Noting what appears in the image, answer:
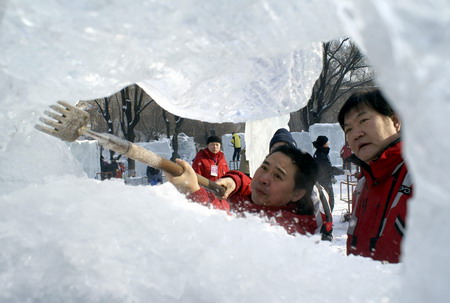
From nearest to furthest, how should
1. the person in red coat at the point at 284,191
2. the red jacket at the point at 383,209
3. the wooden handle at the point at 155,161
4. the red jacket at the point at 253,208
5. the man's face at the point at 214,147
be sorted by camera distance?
1. the wooden handle at the point at 155,161
2. the red jacket at the point at 383,209
3. the red jacket at the point at 253,208
4. the person in red coat at the point at 284,191
5. the man's face at the point at 214,147

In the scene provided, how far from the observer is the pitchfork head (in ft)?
2.93

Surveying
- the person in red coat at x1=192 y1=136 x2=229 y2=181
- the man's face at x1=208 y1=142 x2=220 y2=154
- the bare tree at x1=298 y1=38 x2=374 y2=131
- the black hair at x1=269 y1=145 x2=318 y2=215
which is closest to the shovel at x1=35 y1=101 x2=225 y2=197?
the black hair at x1=269 y1=145 x2=318 y2=215

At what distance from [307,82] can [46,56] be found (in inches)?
25.9

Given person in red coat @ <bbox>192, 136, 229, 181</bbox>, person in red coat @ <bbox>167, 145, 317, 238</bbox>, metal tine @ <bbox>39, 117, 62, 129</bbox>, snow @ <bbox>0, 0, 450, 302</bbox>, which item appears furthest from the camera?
person in red coat @ <bbox>192, 136, 229, 181</bbox>

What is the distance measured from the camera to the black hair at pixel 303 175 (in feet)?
6.44

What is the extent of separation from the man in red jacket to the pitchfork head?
1.17 m

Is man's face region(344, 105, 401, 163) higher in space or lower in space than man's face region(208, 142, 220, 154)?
higher

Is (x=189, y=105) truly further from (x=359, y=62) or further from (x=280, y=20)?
(x=359, y=62)

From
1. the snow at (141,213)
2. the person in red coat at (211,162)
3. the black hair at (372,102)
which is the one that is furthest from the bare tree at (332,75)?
the snow at (141,213)

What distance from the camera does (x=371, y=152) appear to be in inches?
65.7

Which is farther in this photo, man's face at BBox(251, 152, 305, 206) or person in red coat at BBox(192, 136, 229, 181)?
person in red coat at BBox(192, 136, 229, 181)

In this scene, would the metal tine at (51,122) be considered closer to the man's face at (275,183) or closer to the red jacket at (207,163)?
the man's face at (275,183)

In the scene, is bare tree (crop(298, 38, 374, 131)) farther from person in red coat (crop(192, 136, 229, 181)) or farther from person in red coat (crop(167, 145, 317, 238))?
person in red coat (crop(167, 145, 317, 238))

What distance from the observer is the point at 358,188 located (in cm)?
190
